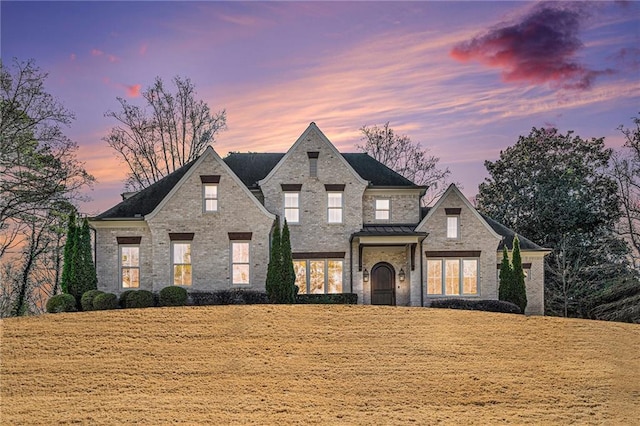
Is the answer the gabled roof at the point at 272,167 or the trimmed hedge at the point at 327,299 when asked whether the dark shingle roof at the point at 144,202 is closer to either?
the gabled roof at the point at 272,167

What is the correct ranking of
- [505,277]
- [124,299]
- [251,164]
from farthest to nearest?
[251,164] < [505,277] < [124,299]

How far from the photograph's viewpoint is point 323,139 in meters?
26.0

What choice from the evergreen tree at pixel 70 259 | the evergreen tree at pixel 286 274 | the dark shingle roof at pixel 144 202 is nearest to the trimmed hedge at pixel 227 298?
the evergreen tree at pixel 286 274

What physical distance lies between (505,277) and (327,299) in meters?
8.09

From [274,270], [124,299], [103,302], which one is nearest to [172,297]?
[124,299]

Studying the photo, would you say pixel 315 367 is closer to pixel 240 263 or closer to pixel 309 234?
pixel 240 263

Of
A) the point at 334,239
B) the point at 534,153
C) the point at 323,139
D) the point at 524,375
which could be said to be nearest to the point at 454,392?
the point at 524,375

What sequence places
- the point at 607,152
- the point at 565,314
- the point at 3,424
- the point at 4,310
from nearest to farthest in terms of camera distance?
the point at 3,424 → the point at 4,310 → the point at 565,314 → the point at 607,152

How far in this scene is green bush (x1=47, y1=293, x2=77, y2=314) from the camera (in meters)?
21.3

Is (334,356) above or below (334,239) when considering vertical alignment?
below

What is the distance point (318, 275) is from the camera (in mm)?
26031

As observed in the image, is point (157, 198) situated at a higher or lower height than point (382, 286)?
higher

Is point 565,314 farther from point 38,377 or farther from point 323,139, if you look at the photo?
point 38,377

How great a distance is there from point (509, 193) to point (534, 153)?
3.38 metres
